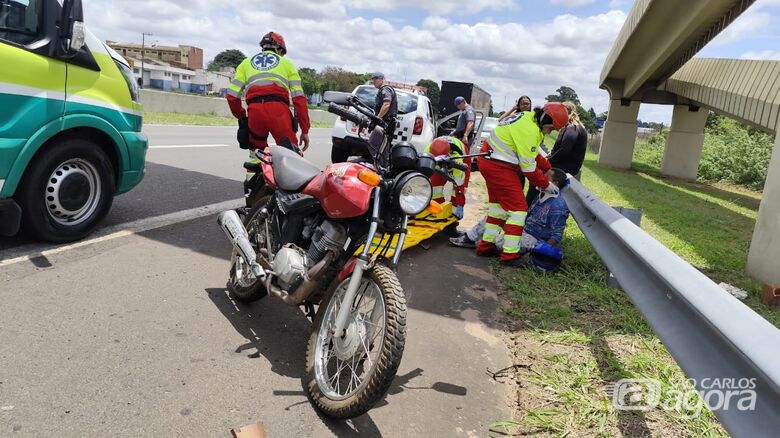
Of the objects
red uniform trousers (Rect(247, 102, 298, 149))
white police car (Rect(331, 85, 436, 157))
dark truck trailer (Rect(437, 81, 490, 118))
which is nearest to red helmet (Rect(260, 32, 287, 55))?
red uniform trousers (Rect(247, 102, 298, 149))

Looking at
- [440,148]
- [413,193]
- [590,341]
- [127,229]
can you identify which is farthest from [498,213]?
[127,229]

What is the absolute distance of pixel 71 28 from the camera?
13.5 ft

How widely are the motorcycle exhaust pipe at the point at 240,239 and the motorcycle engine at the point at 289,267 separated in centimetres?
18

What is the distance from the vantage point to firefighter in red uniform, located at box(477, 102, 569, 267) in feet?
18.4

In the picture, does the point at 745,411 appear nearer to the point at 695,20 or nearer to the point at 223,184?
the point at 223,184

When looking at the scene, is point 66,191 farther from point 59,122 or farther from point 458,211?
point 458,211

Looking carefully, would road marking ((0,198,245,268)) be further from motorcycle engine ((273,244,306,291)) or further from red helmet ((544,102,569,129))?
red helmet ((544,102,569,129))

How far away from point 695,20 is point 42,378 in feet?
47.1

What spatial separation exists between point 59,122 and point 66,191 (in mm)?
577

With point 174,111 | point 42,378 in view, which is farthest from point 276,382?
point 174,111

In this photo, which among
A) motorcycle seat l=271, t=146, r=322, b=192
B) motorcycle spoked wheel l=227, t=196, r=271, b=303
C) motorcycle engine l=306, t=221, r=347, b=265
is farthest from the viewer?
motorcycle spoked wheel l=227, t=196, r=271, b=303

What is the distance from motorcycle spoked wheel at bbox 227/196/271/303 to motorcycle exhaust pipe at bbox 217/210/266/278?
7 cm

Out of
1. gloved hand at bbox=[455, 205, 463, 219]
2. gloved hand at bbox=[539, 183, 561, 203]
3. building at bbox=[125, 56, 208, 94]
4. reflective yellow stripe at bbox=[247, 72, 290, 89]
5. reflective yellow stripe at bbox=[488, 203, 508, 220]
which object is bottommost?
gloved hand at bbox=[455, 205, 463, 219]

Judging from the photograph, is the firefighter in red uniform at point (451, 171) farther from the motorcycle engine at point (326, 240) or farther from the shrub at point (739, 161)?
the shrub at point (739, 161)
